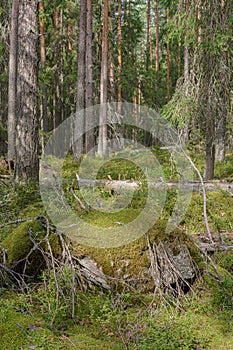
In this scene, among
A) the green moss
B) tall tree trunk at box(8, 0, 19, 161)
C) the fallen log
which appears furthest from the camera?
tall tree trunk at box(8, 0, 19, 161)

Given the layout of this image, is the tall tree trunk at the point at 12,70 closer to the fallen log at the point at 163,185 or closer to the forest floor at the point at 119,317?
the fallen log at the point at 163,185

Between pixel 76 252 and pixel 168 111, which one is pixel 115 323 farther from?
pixel 168 111

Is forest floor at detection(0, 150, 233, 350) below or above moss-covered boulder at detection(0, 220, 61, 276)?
below

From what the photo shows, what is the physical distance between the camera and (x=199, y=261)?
4.84m

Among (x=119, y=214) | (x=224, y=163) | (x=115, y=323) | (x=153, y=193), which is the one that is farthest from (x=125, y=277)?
(x=224, y=163)

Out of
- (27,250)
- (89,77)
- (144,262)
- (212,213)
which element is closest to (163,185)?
(212,213)

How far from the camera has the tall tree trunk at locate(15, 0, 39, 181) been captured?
24.7 feet

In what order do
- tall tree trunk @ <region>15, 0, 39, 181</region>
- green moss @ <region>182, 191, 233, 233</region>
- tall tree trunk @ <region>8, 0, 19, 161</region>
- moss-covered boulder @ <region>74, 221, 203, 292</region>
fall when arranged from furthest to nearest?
tall tree trunk @ <region>8, 0, 19, 161</region>
tall tree trunk @ <region>15, 0, 39, 181</region>
green moss @ <region>182, 191, 233, 233</region>
moss-covered boulder @ <region>74, 221, 203, 292</region>

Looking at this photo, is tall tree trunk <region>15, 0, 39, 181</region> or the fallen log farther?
the fallen log

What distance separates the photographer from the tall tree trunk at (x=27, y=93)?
24.7 ft

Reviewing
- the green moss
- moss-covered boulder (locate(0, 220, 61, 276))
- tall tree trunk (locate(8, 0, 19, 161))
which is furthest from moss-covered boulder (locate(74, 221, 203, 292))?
tall tree trunk (locate(8, 0, 19, 161))

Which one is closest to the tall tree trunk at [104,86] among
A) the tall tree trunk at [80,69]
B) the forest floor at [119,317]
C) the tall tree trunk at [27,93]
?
the tall tree trunk at [80,69]

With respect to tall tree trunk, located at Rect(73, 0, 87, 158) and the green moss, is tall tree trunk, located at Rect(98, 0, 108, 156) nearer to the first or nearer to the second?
tall tree trunk, located at Rect(73, 0, 87, 158)

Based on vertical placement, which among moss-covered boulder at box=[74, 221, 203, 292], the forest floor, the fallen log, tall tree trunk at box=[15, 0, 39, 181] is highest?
tall tree trunk at box=[15, 0, 39, 181]
